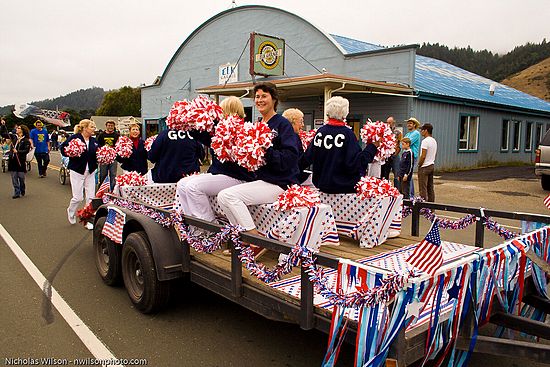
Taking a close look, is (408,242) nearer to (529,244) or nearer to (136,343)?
(529,244)

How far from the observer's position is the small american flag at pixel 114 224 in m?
4.63

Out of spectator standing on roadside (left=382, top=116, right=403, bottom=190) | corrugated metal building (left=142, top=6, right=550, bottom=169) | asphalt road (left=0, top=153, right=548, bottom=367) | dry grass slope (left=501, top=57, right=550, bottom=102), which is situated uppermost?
dry grass slope (left=501, top=57, right=550, bottom=102)

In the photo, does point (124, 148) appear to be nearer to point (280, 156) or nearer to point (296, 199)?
point (280, 156)

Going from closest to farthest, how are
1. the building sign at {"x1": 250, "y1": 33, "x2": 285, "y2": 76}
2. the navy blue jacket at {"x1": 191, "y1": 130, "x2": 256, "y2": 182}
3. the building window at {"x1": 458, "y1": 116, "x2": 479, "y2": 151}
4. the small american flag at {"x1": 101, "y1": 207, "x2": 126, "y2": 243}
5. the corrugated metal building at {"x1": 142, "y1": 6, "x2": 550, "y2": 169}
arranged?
the navy blue jacket at {"x1": 191, "y1": 130, "x2": 256, "y2": 182}, the small american flag at {"x1": 101, "y1": 207, "x2": 126, "y2": 243}, the corrugated metal building at {"x1": 142, "y1": 6, "x2": 550, "y2": 169}, the building sign at {"x1": 250, "y1": 33, "x2": 285, "y2": 76}, the building window at {"x1": 458, "y1": 116, "x2": 479, "y2": 151}

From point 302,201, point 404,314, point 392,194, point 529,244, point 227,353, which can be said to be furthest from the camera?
point 392,194

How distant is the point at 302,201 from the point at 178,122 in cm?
145

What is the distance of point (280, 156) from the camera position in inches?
158

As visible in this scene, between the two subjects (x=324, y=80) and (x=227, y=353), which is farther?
(x=324, y=80)

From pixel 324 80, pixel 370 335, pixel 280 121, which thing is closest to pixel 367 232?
pixel 280 121

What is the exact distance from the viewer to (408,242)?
16.3 feet

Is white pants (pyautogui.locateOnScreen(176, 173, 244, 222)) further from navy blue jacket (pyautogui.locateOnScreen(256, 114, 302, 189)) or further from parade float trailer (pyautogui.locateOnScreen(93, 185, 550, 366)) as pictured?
navy blue jacket (pyautogui.locateOnScreen(256, 114, 302, 189))

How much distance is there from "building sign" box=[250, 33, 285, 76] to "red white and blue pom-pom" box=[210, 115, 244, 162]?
15370 mm

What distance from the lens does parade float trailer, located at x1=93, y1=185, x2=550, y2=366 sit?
→ 242 cm

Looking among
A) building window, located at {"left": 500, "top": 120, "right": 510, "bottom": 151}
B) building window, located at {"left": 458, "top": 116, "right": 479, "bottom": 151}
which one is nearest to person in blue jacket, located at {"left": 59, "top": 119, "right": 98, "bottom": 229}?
building window, located at {"left": 458, "top": 116, "right": 479, "bottom": 151}
